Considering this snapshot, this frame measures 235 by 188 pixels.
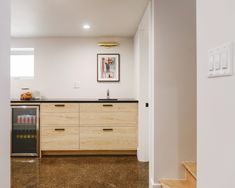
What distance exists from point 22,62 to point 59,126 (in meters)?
1.72

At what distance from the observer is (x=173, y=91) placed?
8.23ft

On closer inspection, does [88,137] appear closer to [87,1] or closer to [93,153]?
[93,153]

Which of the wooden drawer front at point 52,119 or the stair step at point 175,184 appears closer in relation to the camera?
the stair step at point 175,184

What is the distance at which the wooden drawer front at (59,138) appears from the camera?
4180mm

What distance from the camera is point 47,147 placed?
4191 mm

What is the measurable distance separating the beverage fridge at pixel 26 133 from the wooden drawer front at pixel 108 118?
2.85 feet

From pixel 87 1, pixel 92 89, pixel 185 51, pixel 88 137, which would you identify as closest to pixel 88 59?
pixel 92 89

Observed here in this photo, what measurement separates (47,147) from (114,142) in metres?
1.20

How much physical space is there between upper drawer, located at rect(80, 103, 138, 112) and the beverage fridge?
90 cm

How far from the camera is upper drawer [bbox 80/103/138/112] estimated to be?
418cm

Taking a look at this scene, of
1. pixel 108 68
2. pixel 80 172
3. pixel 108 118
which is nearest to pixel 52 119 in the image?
pixel 108 118

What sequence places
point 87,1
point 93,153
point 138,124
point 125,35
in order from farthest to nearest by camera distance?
point 125,35 < point 93,153 < point 138,124 < point 87,1
